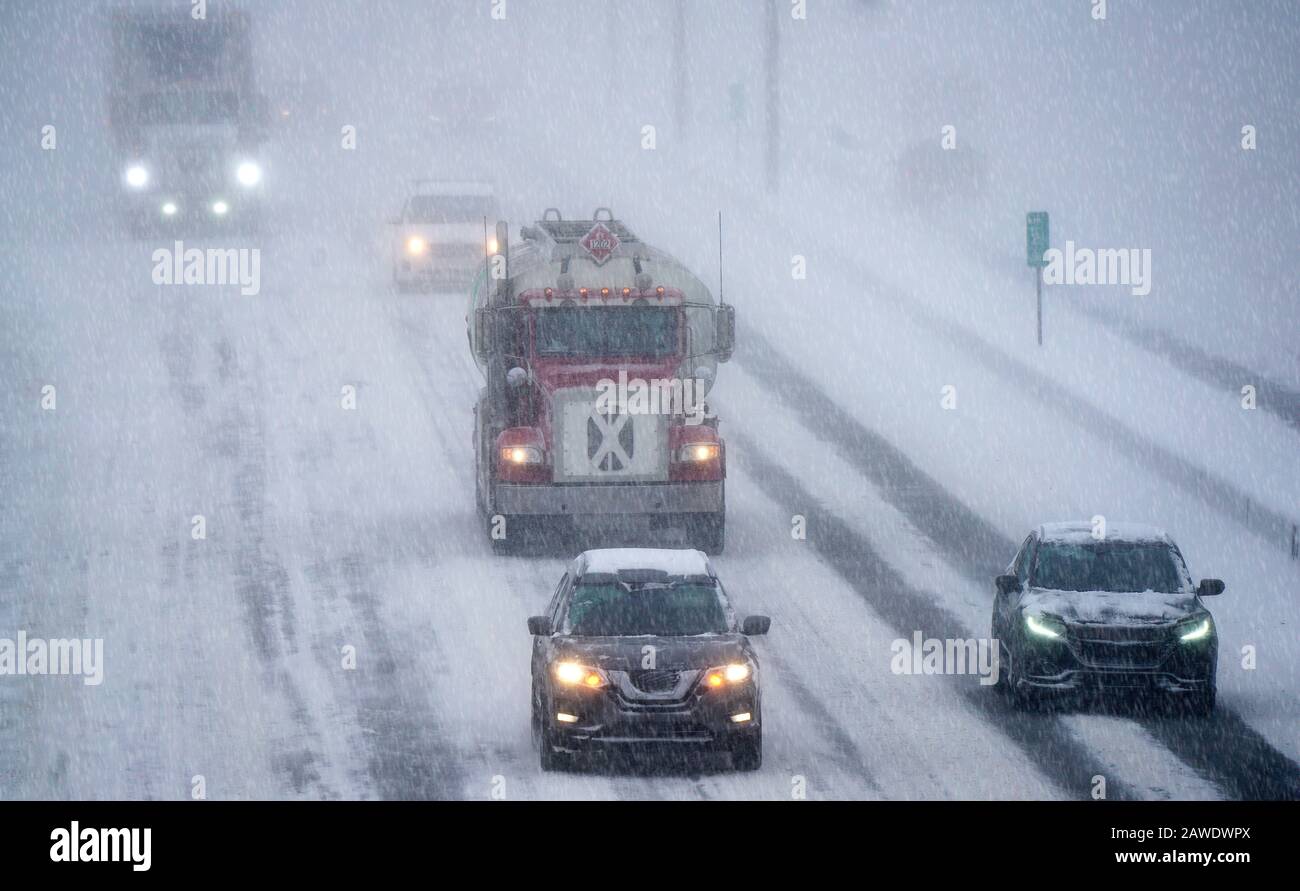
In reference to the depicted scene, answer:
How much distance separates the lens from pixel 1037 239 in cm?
3050

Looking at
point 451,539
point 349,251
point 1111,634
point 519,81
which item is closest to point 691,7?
point 519,81

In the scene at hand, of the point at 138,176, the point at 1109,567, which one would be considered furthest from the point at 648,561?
the point at 138,176

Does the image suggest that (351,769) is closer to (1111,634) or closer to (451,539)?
(1111,634)

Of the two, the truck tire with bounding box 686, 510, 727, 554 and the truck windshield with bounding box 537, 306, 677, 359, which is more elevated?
the truck windshield with bounding box 537, 306, 677, 359

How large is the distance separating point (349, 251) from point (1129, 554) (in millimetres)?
25130

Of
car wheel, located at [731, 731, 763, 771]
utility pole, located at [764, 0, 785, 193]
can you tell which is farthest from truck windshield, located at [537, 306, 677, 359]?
utility pole, located at [764, 0, 785, 193]

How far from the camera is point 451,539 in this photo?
21.7 meters

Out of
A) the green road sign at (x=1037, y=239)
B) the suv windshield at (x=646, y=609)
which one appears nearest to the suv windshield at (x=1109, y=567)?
the suv windshield at (x=646, y=609)

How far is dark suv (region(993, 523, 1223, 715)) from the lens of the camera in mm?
15539

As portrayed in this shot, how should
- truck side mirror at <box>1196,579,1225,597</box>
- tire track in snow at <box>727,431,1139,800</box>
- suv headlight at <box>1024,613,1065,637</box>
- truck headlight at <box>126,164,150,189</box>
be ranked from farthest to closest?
truck headlight at <box>126,164,150,189</box> < truck side mirror at <box>1196,579,1225,597</box> < suv headlight at <box>1024,613,1065,637</box> < tire track in snow at <box>727,431,1139,800</box>

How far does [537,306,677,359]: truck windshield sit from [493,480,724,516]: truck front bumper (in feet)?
4.82

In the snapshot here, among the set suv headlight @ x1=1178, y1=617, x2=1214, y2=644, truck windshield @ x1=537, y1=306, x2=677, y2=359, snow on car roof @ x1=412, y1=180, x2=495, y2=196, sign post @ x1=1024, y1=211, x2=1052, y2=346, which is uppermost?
snow on car roof @ x1=412, y1=180, x2=495, y2=196

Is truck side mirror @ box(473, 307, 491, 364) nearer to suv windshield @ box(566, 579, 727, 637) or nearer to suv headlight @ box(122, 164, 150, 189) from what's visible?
suv windshield @ box(566, 579, 727, 637)

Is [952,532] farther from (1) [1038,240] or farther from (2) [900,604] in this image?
(1) [1038,240]
